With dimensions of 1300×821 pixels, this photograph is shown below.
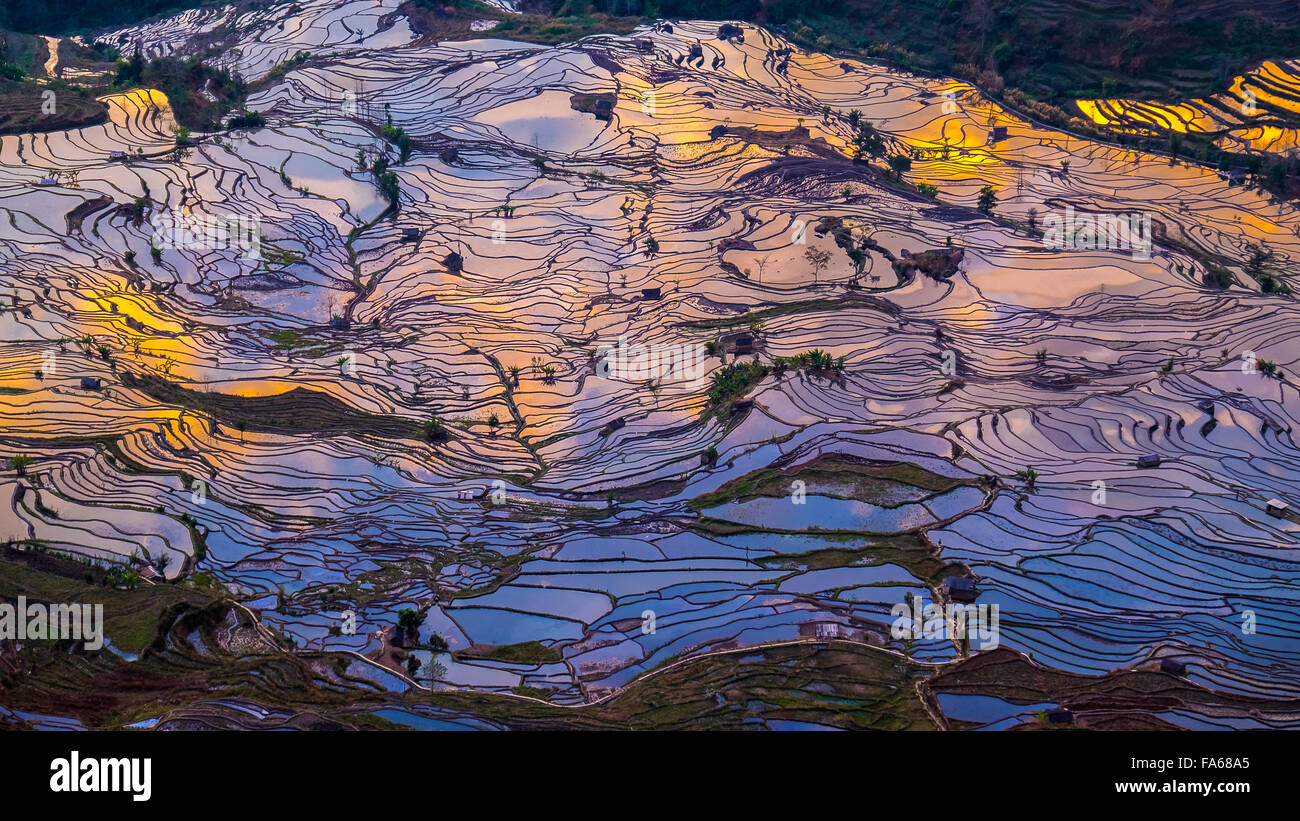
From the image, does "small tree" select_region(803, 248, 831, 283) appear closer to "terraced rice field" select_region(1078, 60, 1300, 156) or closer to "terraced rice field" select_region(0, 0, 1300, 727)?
"terraced rice field" select_region(0, 0, 1300, 727)

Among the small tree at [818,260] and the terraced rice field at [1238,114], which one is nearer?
the small tree at [818,260]

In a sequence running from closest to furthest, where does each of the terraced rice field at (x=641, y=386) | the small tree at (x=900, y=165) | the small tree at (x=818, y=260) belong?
1. the terraced rice field at (x=641, y=386)
2. the small tree at (x=818, y=260)
3. the small tree at (x=900, y=165)

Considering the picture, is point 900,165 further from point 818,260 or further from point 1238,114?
point 1238,114

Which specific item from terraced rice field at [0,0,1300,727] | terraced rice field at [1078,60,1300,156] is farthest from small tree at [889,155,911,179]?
terraced rice field at [1078,60,1300,156]

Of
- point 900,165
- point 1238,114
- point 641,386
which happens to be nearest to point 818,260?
point 900,165

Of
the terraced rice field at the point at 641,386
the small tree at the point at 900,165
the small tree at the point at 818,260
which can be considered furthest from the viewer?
the small tree at the point at 900,165

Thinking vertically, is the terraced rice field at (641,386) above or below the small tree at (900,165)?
below

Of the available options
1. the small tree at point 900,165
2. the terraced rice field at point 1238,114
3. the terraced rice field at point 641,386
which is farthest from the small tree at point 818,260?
the terraced rice field at point 1238,114

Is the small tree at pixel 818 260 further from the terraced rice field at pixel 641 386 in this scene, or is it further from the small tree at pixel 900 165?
the small tree at pixel 900 165

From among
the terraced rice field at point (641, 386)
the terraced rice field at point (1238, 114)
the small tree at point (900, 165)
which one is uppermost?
the terraced rice field at point (1238, 114)
